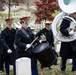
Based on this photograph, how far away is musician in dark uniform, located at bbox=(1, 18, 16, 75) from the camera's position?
7992 mm

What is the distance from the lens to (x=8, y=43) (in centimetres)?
815

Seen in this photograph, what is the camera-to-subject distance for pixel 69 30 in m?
8.07

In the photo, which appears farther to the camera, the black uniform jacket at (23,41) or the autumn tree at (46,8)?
the autumn tree at (46,8)

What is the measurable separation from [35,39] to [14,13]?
2338 centimetres

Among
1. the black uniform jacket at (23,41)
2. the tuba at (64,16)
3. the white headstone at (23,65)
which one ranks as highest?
the tuba at (64,16)

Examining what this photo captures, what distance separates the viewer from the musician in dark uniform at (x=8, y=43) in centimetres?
799

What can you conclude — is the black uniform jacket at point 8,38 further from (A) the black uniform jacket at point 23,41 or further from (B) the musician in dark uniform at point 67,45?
(B) the musician in dark uniform at point 67,45

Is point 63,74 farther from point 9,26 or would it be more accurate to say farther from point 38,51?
point 9,26

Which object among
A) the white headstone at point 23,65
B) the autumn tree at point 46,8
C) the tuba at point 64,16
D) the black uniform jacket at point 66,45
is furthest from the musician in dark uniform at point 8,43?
the autumn tree at point 46,8

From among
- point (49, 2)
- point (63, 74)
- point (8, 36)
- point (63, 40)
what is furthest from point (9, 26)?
point (49, 2)

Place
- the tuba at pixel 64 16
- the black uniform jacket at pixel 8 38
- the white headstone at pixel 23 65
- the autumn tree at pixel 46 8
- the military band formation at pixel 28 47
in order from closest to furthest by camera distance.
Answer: the white headstone at pixel 23 65 < the military band formation at pixel 28 47 < the black uniform jacket at pixel 8 38 < the tuba at pixel 64 16 < the autumn tree at pixel 46 8

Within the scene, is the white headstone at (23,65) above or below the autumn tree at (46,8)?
below

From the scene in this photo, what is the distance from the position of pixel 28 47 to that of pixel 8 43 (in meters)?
0.82

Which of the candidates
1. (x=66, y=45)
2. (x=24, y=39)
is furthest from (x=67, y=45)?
(x=24, y=39)
